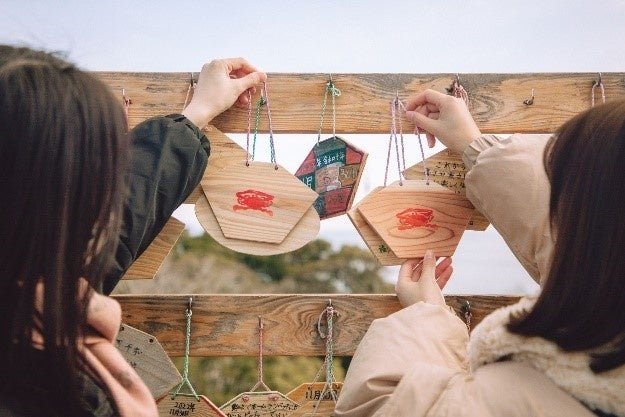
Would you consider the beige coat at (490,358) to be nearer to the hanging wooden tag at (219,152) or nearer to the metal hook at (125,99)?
the hanging wooden tag at (219,152)

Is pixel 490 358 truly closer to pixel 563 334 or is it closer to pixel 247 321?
pixel 563 334

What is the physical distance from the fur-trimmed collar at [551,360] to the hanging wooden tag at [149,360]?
79 cm

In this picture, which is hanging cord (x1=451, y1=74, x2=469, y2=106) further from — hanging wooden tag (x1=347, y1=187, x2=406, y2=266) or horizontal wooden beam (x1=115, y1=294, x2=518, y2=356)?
horizontal wooden beam (x1=115, y1=294, x2=518, y2=356)

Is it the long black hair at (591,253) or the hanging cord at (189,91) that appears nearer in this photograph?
the long black hair at (591,253)

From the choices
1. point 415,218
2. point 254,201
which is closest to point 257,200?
point 254,201

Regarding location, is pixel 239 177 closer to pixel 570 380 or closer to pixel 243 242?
pixel 243 242

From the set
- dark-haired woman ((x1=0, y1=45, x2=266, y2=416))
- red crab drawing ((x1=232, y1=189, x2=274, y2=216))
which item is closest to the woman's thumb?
red crab drawing ((x1=232, y1=189, x2=274, y2=216))

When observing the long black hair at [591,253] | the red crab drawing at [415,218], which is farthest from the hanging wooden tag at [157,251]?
the long black hair at [591,253]

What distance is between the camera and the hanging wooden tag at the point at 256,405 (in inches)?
65.8

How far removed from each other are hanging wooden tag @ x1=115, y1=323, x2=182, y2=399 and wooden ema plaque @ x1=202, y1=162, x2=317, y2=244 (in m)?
0.30

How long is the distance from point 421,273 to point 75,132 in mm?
959

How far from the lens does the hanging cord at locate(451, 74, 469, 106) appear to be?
182 centimetres

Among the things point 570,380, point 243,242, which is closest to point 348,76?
point 243,242

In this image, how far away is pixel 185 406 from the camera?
1.70 metres
